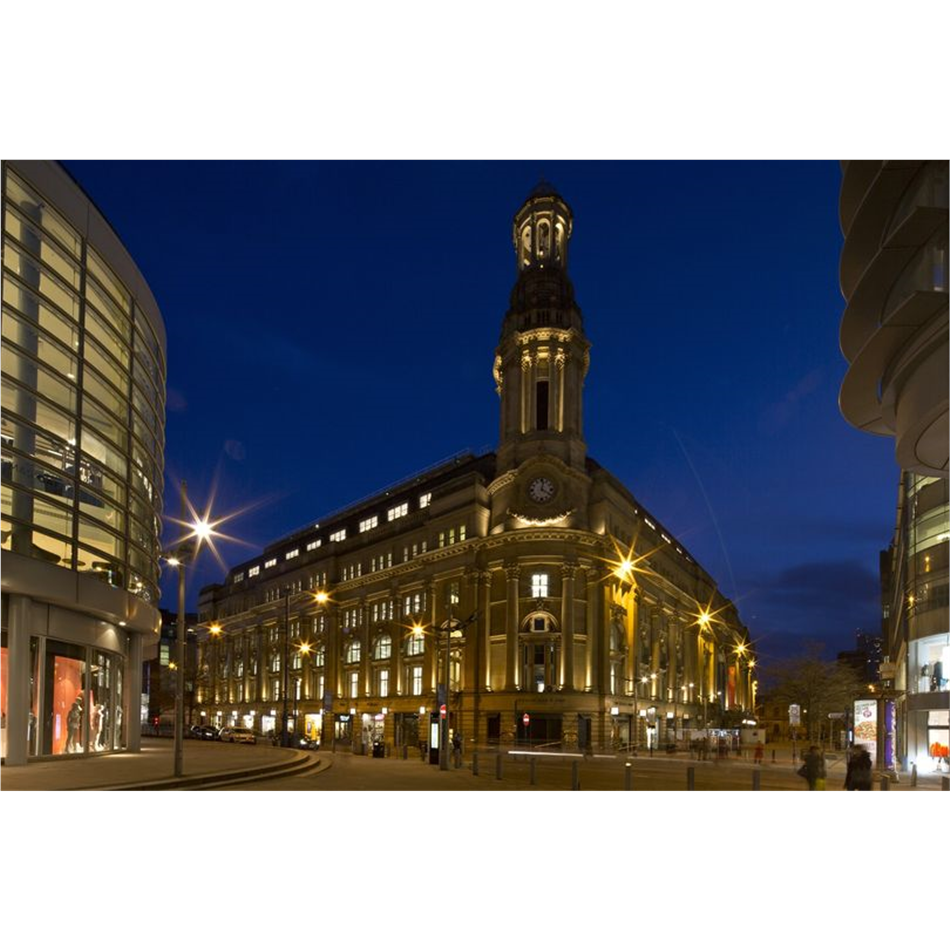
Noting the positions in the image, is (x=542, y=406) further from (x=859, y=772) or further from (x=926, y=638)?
(x=859, y=772)

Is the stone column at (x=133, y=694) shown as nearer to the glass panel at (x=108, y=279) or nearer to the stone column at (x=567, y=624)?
the glass panel at (x=108, y=279)

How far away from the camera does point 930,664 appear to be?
50312 millimetres

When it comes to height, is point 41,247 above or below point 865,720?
above

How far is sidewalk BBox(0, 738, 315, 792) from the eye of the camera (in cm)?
2397

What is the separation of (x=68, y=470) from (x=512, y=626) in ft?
172

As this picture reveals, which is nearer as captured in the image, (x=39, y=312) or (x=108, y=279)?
(x=39, y=312)

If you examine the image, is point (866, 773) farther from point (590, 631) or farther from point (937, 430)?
point (590, 631)

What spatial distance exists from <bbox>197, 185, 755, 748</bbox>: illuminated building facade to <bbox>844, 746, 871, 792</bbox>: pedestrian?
44791 mm

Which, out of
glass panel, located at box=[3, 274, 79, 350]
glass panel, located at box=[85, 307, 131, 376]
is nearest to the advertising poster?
glass panel, located at box=[85, 307, 131, 376]

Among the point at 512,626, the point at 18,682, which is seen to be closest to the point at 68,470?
the point at 18,682

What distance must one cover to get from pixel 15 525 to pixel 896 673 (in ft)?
191

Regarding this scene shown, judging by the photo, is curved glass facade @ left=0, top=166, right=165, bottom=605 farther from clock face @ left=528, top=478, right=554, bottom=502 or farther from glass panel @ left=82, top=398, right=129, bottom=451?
clock face @ left=528, top=478, right=554, bottom=502
